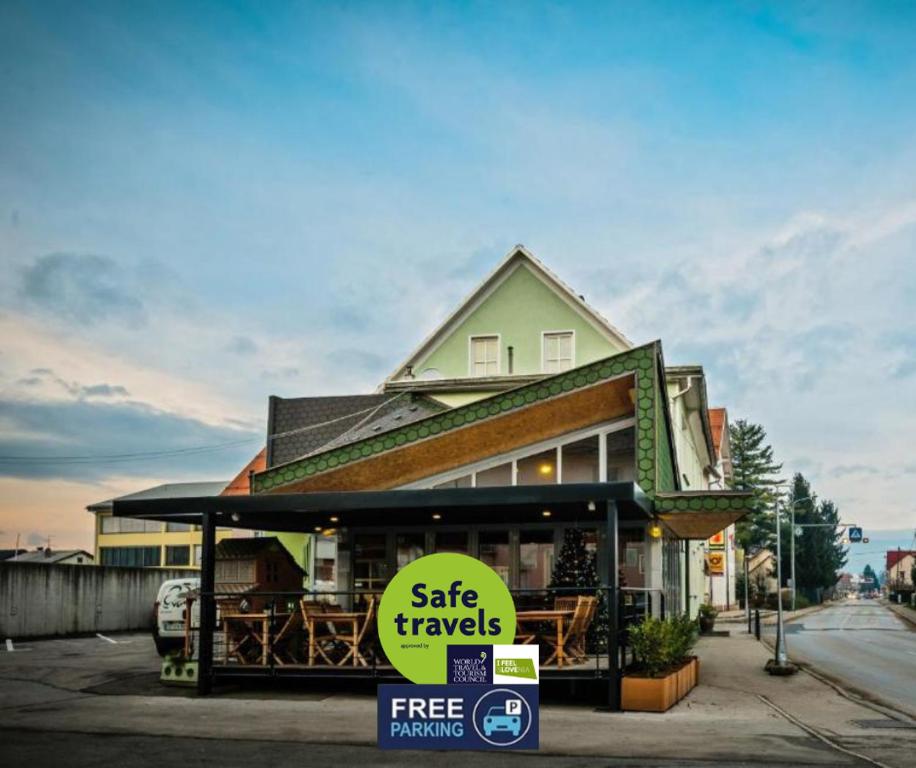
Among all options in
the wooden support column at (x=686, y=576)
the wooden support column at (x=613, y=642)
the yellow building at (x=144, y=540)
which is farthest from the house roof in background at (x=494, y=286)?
the yellow building at (x=144, y=540)

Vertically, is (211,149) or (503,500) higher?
(211,149)

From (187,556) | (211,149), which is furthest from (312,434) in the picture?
(187,556)

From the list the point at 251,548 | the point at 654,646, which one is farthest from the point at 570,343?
the point at 654,646

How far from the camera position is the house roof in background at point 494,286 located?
3590cm

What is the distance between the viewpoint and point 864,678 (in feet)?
78.7

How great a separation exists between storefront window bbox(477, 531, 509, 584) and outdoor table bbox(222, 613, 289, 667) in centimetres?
523

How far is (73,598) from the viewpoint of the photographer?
33219 millimetres

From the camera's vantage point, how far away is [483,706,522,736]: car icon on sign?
313 inches

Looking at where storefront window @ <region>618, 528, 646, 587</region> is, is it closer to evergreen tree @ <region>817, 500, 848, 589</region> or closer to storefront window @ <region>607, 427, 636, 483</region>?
storefront window @ <region>607, 427, 636, 483</region>

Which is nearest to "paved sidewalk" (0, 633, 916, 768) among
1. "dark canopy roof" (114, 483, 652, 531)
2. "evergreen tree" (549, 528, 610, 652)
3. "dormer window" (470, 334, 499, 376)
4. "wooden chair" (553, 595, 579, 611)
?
"wooden chair" (553, 595, 579, 611)

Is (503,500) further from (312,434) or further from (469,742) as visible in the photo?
(312,434)

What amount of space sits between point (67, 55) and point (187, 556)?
63373 mm

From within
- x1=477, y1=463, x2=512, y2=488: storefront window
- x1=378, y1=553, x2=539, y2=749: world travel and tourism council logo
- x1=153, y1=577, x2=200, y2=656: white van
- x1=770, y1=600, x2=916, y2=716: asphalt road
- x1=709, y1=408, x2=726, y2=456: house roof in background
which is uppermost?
x1=709, y1=408, x2=726, y2=456: house roof in background

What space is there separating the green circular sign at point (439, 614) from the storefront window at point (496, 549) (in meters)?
13.9
